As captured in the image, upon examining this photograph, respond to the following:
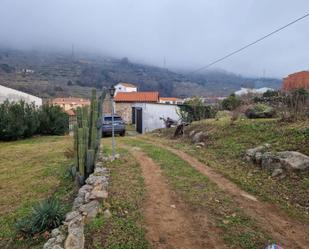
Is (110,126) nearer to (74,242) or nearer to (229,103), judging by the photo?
(229,103)

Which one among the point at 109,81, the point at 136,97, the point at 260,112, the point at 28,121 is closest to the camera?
the point at 260,112

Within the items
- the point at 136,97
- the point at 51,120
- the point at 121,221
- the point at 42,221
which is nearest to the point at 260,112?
the point at 121,221

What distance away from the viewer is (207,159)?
1030 cm

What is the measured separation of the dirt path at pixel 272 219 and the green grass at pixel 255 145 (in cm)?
22

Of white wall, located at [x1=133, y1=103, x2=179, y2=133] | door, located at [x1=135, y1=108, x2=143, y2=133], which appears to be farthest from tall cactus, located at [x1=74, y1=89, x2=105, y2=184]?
door, located at [x1=135, y1=108, x2=143, y2=133]

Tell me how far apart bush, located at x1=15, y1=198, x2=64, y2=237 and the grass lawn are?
170mm

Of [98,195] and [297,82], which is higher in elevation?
[297,82]

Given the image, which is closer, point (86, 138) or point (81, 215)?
point (81, 215)

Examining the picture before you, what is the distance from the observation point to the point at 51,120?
2659 centimetres

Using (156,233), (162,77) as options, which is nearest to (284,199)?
(156,233)

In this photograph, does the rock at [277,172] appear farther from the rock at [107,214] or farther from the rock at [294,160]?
the rock at [107,214]

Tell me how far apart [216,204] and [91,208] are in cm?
227

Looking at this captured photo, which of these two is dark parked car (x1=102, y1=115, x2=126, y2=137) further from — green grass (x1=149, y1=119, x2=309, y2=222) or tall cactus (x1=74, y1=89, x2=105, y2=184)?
tall cactus (x1=74, y1=89, x2=105, y2=184)

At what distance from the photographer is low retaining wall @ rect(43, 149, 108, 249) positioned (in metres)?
4.42
